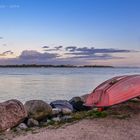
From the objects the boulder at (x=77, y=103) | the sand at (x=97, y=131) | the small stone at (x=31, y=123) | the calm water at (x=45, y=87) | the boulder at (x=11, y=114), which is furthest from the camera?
the calm water at (x=45, y=87)

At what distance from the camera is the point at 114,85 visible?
12.7 meters

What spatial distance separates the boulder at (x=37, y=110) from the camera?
44.5 feet

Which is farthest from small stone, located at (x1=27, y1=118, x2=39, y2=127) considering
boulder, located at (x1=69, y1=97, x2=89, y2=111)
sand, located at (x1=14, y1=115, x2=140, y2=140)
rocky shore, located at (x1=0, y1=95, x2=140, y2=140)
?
boulder, located at (x1=69, y1=97, x2=89, y2=111)

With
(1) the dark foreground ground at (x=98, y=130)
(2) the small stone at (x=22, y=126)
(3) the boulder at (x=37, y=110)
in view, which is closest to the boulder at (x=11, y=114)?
(2) the small stone at (x=22, y=126)

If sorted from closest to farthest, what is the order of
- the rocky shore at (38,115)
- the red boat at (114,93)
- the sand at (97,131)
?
1. the sand at (97,131)
2. the rocky shore at (38,115)
3. the red boat at (114,93)

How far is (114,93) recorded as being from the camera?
12242mm

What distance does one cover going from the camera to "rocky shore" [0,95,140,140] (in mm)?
10659

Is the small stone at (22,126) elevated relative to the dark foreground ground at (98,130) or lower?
lower

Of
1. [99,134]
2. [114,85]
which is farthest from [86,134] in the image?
[114,85]

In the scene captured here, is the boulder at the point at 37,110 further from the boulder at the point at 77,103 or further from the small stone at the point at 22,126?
the boulder at the point at 77,103

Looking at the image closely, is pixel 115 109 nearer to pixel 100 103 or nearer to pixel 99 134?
pixel 100 103

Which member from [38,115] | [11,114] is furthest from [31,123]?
[38,115]

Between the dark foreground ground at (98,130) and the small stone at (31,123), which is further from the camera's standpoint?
the small stone at (31,123)

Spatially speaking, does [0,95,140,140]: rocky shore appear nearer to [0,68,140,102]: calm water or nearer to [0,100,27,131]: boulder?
[0,100,27,131]: boulder
